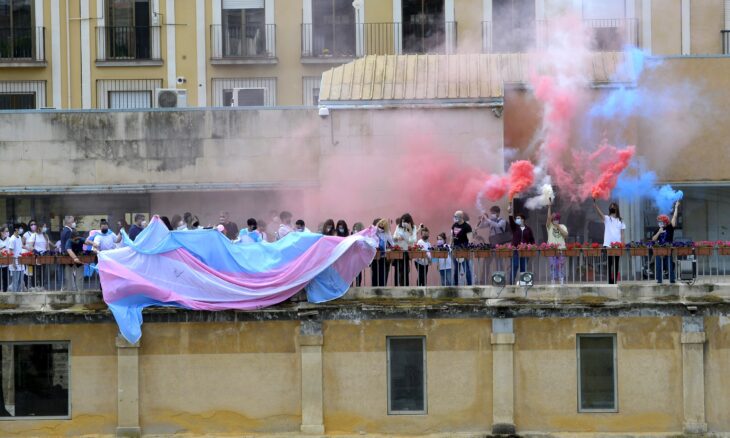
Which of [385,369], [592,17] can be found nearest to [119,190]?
[385,369]

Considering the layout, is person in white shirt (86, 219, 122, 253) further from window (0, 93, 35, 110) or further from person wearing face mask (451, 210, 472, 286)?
window (0, 93, 35, 110)

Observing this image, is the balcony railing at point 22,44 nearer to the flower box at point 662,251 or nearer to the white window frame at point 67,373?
the white window frame at point 67,373

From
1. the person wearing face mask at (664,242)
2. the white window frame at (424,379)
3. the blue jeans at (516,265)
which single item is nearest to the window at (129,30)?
the white window frame at (424,379)

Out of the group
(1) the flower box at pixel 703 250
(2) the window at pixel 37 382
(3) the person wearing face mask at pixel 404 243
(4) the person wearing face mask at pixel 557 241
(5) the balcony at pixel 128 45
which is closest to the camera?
(1) the flower box at pixel 703 250

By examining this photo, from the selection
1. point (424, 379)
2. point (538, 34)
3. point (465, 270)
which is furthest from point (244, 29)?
point (424, 379)

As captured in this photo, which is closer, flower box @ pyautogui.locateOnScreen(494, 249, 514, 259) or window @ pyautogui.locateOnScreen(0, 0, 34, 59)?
flower box @ pyautogui.locateOnScreen(494, 249, 514, 259)

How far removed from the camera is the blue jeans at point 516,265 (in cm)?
3716

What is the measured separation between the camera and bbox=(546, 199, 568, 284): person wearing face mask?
3716cm

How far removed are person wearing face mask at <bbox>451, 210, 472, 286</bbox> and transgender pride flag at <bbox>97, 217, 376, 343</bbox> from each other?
2.07m

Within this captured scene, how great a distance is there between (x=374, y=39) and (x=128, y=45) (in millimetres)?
8215

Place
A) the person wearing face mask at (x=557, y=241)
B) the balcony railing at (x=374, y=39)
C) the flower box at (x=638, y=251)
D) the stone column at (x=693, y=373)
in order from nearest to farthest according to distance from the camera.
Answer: the stone column at (x=693, y=373) → the flower box at (x=638, y=251) → the person wearing face mask at (x=557, y=241) → the balcony railing at (x=374, y=39)

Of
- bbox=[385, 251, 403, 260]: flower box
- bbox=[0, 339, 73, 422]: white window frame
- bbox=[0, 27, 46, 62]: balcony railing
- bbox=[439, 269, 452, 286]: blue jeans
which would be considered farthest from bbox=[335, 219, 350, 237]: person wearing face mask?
bbox=[0, 27, 46, 62]: balcony railing

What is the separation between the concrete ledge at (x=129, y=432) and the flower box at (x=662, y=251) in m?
12.6

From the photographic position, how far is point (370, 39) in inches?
2058
